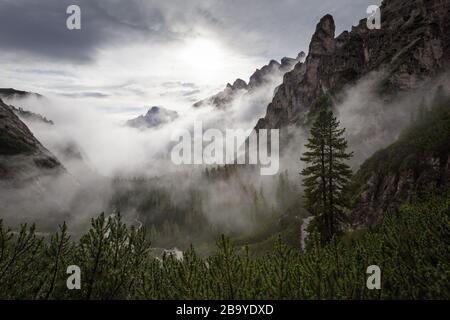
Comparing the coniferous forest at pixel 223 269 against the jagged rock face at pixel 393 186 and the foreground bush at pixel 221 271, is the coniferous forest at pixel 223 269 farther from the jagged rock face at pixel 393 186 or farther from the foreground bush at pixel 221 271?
the jagged rock face at pixel 393 186

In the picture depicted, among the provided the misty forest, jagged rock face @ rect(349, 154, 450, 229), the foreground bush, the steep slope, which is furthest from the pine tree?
the foreground bush

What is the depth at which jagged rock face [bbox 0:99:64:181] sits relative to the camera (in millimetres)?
165375

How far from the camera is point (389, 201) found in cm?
5244

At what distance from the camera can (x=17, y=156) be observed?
570ft

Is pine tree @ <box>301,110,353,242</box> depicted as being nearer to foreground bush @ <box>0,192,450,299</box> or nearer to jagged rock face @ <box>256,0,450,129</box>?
foreground bush @ <box>0,192,450,299</box>

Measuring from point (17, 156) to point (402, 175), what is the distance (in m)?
186

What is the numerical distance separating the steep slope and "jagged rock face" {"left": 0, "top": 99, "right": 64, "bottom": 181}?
167m

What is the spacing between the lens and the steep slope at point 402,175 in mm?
45594

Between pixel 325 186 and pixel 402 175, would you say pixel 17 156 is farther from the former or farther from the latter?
pixel 325 186

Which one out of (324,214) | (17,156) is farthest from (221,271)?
(17,156)

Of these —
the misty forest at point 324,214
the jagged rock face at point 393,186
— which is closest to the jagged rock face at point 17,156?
the misty forest at point 324,214
